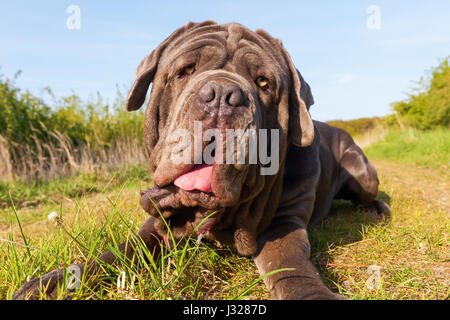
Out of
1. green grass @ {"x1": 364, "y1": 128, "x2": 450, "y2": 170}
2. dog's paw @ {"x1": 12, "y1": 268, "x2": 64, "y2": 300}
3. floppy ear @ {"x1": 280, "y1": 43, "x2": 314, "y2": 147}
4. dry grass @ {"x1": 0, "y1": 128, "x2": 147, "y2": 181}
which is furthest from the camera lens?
green grass @ {"x1": 364, "y1": 128, "x2": 450, "y2": 170}

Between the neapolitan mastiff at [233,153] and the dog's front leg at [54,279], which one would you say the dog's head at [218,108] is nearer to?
the neapolitan mastiff at [233,153]

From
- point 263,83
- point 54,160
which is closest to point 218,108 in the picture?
point 263,83

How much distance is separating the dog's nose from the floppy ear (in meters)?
0.62

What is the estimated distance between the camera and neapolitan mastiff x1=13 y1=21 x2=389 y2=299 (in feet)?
5.81

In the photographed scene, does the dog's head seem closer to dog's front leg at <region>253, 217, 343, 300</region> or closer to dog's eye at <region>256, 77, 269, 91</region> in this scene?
dog's eye at <region>256, 77, 269, 91</region>

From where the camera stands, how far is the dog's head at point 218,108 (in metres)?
1.77

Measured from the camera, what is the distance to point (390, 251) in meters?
2.55

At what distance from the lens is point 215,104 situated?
5.76 feet

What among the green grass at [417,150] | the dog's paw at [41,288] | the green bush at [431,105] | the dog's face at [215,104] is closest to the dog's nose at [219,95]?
the dog's face at [215,104]

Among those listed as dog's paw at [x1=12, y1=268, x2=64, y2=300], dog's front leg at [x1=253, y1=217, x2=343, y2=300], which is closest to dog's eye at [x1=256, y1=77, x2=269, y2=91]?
dog's front leg at [x1=253, y1=217, x2=343, y2=300]

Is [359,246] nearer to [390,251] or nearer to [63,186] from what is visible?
[390,251]

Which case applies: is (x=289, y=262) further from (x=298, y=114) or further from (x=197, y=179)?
(x=298, y=114)

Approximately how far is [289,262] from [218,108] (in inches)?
37.0

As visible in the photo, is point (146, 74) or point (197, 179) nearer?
point (197, 179)
